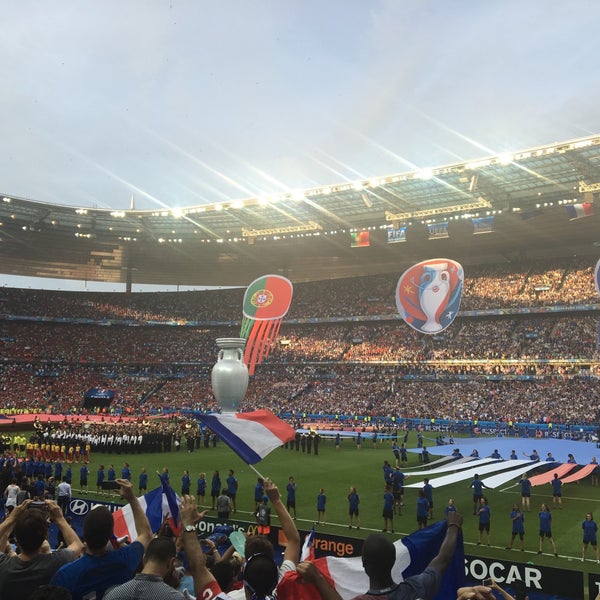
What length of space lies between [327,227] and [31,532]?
176 ft

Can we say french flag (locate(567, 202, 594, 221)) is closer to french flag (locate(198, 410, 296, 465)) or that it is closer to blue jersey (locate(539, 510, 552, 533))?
blue jersey (locate(539, 510, 552, 533))

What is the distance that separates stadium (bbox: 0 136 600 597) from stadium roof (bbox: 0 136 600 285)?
24cm

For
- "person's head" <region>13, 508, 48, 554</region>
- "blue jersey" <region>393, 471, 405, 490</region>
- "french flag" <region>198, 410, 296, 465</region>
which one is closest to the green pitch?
"blue jersey" <region>393, 471, 405, 490</region>

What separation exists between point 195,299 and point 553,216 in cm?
4519

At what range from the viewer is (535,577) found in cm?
1041

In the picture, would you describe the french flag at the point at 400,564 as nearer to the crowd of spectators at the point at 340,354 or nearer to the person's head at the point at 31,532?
the person's head at the point at 31,532

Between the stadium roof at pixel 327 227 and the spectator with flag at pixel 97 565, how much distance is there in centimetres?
3922

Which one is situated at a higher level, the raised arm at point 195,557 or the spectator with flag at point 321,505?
the raised arm at point 195,557

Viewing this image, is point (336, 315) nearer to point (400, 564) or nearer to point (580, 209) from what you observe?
point (580, 209)

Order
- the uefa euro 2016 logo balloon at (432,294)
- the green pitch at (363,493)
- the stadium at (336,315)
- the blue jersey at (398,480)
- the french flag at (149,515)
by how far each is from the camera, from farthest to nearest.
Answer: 1. the stadium at (336,315)
2. the uefa euro 2016 logo balloon at (432,294)
3. the blue jersey at (398,480)
4. the green pitch at (363,493)
5. the french flag at (149,515)

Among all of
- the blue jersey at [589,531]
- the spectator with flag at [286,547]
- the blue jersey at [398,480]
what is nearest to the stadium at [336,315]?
the blue jersey at [398,480]

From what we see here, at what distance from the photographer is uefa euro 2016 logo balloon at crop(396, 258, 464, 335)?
2772cm

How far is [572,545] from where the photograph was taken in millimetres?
14984

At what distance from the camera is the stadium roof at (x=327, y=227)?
4325cm
